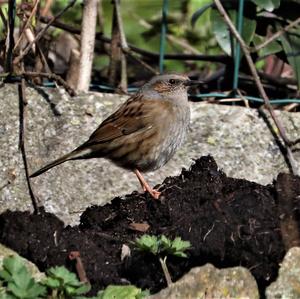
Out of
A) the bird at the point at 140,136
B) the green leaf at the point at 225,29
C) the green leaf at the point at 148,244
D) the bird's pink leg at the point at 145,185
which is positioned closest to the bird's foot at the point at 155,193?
the bird's pink leg at the point at 145,185

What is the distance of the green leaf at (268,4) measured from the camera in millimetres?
6613

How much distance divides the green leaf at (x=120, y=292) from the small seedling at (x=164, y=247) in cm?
20

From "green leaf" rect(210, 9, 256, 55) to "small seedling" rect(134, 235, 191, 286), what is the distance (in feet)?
9.24

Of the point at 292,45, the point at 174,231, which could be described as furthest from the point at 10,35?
the point at 174,231

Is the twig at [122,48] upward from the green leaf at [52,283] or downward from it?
upward

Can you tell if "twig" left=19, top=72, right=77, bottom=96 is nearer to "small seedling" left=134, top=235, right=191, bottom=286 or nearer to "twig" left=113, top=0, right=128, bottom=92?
"twig" left=113, top=0, right=128, bottom=92

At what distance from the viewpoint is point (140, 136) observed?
6.12m

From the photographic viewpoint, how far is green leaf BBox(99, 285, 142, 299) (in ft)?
13.2

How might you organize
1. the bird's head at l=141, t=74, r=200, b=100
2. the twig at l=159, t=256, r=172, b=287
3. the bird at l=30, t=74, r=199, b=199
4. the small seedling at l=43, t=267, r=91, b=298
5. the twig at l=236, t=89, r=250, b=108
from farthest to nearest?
the twig at l=236, t=89, r=250, b=108
the bird's head at l=141, t=74, r=200, b=100
the bird at l=30, t=74, r=199, b=199
the twig at l=159, t=256, r=172, b=287
the small seedling at l=43, t=267, r=91, b=298

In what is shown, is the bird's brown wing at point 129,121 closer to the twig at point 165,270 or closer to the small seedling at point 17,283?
the twig at point 165,270

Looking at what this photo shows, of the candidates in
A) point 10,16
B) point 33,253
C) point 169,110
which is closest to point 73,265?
point 33,253

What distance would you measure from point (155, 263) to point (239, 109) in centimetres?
249

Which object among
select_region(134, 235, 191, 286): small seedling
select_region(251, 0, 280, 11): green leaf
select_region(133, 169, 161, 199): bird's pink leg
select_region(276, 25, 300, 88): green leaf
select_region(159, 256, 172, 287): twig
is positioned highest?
select_region(251, 0, 280, 11): green leaf

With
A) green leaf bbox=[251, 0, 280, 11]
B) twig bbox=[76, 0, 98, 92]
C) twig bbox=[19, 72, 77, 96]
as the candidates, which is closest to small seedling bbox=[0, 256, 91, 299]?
twig bbox=[19, 72, 77, 96]
